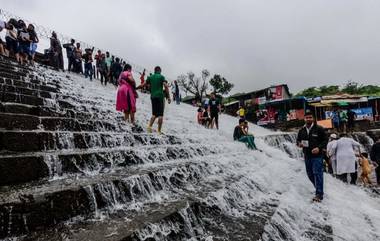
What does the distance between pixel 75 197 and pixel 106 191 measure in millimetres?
434

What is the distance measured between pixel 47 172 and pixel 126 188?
877 mm

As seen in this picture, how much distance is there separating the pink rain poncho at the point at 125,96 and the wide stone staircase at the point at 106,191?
175 centimetres

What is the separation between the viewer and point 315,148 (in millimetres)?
6289

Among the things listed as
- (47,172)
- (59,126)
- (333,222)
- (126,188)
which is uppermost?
(59,126)

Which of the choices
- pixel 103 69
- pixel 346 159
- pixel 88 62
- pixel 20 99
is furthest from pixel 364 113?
pixel 20 99

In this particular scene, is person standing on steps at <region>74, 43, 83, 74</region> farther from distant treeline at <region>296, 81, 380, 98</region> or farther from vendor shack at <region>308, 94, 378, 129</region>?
distant treeline at <region>296, 81, 380, 98</region>

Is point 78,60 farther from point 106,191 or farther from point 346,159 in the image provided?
point 106,191

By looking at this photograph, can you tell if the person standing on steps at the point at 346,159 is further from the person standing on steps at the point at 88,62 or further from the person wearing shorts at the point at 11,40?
the person standing on steps at the point at 88,62

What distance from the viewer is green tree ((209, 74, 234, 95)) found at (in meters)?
56.8

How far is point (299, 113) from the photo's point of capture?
29.2 meters

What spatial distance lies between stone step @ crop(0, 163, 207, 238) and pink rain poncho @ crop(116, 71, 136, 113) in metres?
3.70

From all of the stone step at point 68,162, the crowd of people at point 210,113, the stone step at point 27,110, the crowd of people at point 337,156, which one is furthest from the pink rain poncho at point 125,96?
the crowd of people at point 210,113

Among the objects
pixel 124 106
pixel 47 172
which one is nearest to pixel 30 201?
pixel 47 172

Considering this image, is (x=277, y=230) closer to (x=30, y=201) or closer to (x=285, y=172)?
(x=30, y=201)
